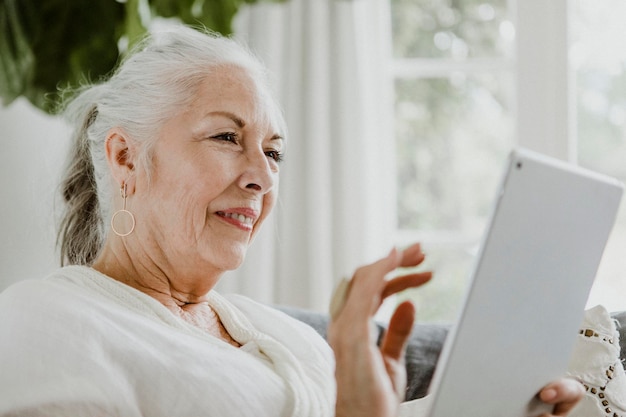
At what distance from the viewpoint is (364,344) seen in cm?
94

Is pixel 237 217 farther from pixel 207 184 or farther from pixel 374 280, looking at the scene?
pixel 374 280

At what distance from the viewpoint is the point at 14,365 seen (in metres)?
1.04

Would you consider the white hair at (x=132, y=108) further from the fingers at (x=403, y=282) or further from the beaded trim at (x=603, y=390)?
the beaded trim at (x=603, y=390)

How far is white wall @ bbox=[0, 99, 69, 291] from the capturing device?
2.28 metres

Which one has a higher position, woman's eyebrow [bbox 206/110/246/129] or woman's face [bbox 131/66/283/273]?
woman's eyebrow [bbox 206/110/246/129]

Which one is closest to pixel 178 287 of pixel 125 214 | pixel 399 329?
pixel 125 214

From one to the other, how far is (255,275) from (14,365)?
1622 mm

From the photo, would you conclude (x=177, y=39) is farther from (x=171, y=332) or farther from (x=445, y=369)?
(x=445, y=369)

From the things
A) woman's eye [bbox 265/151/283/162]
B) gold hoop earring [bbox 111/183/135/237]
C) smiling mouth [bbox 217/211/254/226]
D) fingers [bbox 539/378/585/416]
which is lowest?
fingers [bbox 539/378/585/416]

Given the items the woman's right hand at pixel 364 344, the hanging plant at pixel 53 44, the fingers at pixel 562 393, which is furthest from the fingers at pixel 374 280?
the hanging plant at pixel 53 44

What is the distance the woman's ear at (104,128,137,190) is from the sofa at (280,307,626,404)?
53 cm

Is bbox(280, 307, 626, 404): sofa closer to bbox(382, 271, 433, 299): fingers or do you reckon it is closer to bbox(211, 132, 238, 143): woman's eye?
bbox(211, 132, 238, 143): woman's eye

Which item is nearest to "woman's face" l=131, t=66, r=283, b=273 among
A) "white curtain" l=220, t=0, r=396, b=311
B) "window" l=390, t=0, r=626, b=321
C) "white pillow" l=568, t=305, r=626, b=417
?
→ "white pillow" l=568, t=305, r=626, b=417

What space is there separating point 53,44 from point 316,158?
3.23 ft
